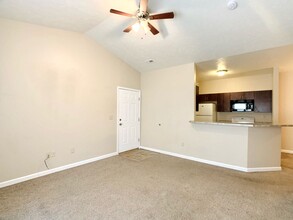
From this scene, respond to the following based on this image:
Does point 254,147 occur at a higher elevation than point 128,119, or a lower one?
lower

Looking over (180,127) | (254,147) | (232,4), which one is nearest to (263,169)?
(254,147)

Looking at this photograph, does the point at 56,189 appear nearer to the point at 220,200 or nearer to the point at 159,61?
the point at 220,200

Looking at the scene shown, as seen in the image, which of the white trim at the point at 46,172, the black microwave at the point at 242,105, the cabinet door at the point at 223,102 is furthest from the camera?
the cabinet door at the point at 223,102

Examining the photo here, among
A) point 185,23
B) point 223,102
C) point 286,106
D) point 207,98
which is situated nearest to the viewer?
point 185,23

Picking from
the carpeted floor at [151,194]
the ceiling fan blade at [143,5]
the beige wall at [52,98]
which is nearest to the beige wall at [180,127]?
Result: the carpeted floor at [151,194]

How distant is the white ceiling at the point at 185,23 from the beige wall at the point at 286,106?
108 inches

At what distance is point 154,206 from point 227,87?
5326 mm

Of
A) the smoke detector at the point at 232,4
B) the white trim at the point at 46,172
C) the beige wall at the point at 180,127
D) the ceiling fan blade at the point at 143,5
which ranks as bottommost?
the white trim at the point at 46,172

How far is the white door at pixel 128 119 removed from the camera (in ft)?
16.5

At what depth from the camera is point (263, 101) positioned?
16.5 ft

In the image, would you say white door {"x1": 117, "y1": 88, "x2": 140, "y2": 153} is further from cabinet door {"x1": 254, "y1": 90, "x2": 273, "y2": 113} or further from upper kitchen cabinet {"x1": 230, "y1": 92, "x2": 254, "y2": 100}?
cabinet door {"x1": 254, "y1": 90, "x2": 273, "y2": 113}

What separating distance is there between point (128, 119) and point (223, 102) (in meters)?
3.46

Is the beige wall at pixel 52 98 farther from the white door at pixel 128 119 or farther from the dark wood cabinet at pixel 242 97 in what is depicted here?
the dark wood cabinet at pixel 242 97

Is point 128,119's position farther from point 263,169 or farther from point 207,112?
point 263,169
